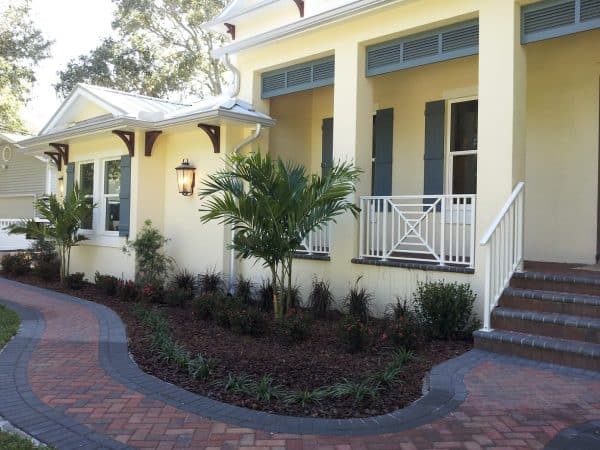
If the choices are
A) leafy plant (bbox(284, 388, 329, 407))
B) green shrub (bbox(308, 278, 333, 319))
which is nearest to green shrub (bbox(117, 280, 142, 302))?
green shrub (bbox(308, 278, 333, 319))

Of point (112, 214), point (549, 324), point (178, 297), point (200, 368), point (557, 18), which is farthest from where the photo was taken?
point (112, 214)

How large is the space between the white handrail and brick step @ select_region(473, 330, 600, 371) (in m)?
1.00

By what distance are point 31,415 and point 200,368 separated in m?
1.43

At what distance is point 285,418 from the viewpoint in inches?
154

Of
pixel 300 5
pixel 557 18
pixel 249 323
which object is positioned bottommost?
pixel 249 323

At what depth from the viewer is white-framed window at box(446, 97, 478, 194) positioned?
8227 millimetres

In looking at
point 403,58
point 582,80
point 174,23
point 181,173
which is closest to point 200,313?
point 181,173

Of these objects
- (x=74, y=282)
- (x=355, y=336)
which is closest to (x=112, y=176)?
(x=74, y=282)

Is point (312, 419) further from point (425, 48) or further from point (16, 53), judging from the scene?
point (16, 53)

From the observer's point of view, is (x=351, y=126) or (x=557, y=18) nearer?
(x=557, y=18)

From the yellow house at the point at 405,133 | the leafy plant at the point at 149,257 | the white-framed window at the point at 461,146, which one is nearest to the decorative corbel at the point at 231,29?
the yellow house at the point at 405,133

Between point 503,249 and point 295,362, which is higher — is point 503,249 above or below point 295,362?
above

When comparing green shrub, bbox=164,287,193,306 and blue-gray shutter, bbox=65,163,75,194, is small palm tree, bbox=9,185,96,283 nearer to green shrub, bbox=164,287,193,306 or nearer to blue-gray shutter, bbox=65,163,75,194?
blue-gray shutter, bbox=65,163,75,194

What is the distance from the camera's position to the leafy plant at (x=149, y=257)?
31.3 ft
